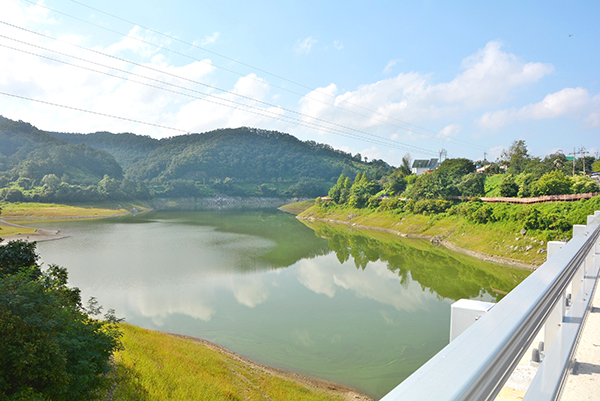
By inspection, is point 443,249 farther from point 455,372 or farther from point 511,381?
point 455,372

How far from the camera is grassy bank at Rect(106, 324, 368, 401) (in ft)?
26.0

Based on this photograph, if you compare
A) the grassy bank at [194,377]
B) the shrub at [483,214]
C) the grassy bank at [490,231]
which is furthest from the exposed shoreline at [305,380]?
the shrub at [483,214]

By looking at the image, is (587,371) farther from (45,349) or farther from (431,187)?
(431,187)

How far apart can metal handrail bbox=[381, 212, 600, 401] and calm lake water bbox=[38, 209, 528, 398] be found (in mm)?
10307

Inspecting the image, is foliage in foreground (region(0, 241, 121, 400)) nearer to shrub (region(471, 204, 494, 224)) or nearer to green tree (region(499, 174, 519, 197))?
shrub (region(471, 204, 494, 224))

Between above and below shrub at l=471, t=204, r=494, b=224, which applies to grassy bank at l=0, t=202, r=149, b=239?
below

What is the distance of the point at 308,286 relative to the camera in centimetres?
2080

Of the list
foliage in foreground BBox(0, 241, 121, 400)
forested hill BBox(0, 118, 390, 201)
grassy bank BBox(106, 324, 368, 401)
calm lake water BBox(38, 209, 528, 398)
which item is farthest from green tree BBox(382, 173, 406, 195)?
foliage in foreground BBox(0, 241, 121, 400)

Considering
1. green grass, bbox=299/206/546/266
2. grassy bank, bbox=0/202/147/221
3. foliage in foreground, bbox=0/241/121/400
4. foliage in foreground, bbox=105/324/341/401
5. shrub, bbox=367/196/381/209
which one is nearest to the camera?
foliage in foreground, bbox=0/241/121/400

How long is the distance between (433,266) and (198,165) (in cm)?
11528

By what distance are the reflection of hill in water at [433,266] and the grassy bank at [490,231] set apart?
1.40 metres

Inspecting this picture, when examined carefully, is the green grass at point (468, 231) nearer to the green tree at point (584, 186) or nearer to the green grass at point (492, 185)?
the green grass at point (492, 185)

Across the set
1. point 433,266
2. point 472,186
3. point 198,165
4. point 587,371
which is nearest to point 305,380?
point 587,371

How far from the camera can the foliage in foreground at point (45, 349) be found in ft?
17.7
